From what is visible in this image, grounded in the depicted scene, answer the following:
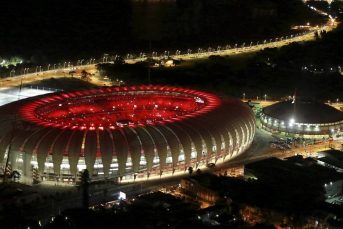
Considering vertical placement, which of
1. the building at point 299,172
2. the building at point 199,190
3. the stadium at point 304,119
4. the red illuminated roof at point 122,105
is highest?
the red illuminated roof at point 122,105

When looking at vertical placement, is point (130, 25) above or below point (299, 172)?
above

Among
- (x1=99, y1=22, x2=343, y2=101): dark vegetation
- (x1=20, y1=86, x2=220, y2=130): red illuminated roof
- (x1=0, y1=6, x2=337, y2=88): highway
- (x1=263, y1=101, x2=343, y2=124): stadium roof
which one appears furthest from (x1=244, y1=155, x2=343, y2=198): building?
(x1=0, y1=6, x2=337, y2=88): highway

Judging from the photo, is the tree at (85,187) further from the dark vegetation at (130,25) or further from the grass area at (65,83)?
the dark vegetation at (130,25)

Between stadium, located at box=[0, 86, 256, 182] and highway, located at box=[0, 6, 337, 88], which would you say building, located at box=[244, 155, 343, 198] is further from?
highway, located at box=[0, 6, 337, 88]

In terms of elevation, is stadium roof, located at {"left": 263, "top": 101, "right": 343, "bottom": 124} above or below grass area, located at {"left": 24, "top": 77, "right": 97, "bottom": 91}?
below

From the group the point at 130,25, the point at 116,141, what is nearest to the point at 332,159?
the point at 116,141

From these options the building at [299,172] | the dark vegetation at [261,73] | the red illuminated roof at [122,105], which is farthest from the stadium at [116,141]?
the dark vegetation at [261,73]

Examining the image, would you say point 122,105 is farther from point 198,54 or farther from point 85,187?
point 198,54
